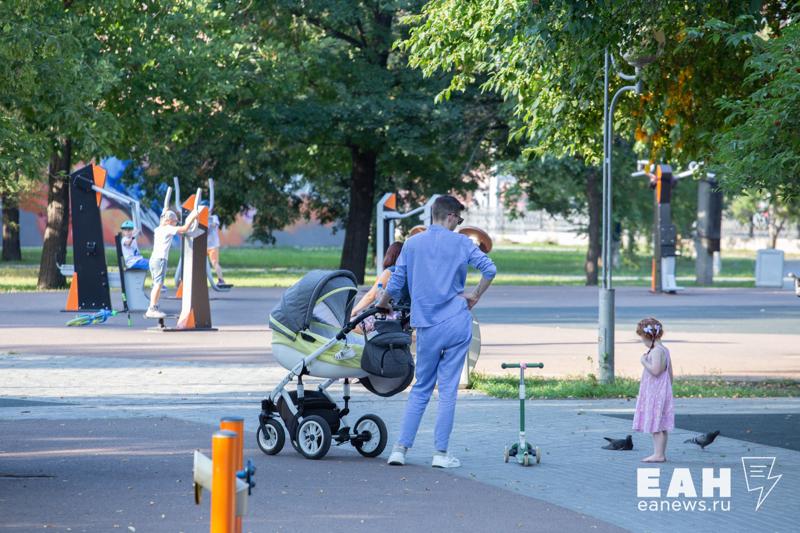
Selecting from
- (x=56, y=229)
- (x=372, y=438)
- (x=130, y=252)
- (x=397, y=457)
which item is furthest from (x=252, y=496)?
(x=56, y=229)

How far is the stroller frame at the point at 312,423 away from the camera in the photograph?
30.7 ft

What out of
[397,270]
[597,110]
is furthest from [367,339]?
[597,110]

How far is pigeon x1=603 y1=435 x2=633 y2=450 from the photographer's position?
9.82m

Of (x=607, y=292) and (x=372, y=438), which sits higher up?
(x=607, y=292)

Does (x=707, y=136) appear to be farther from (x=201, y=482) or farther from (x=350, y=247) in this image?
(x=350, y=247)

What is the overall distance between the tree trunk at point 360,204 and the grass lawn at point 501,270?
2.13 m

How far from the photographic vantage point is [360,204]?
37.4 meters

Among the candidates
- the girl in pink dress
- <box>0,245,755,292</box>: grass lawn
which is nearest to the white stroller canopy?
the girl in pink dress

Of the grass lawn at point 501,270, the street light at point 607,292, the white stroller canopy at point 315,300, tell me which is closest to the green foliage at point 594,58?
the street light at point 607,292

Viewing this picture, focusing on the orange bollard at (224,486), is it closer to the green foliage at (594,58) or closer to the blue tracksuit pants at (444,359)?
the blue tracksuit pants at (444,359)

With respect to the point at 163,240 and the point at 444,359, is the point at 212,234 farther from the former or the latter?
the point at 444,359

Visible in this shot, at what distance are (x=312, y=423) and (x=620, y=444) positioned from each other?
232 cm

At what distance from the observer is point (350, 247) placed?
122 feet

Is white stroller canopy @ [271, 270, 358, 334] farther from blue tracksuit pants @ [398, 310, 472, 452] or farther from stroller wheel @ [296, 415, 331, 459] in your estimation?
blue tracksuit pants @ [398, 310, 472, 452]
